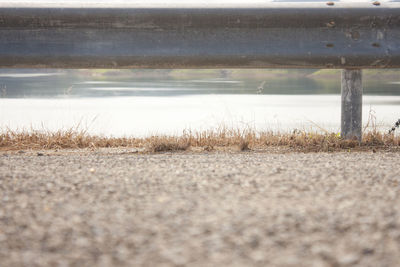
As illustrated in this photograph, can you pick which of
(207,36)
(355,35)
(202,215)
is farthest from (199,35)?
(202,215)

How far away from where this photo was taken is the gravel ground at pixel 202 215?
1.63 meters

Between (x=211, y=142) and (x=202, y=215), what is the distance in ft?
9.65

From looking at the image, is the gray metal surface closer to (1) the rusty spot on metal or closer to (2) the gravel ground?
(1) the rusty spot on metal

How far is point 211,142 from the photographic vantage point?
4945 mm

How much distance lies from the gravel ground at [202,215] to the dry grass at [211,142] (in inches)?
52.0

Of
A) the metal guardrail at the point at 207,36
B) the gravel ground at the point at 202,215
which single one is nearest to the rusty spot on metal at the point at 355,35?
the metal guardrail at the point at 207,36

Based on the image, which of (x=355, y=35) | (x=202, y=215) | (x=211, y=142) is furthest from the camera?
(x=211, y=142)

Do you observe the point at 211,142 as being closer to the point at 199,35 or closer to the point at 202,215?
the point at 199,35

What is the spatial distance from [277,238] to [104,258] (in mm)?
678

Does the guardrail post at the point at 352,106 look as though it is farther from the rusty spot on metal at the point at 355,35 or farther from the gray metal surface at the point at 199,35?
the rusty spot on metal at the point at 355,35

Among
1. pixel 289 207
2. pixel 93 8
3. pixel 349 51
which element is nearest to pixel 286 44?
pixel 349 51

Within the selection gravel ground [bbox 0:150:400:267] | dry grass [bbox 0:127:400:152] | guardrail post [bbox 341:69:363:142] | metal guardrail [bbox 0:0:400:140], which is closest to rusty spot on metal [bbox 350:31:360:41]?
metal guardrail [bbox 0:0:400:140]

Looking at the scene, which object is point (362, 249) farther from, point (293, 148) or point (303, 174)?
point (293, 148)

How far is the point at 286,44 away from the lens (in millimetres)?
4629
